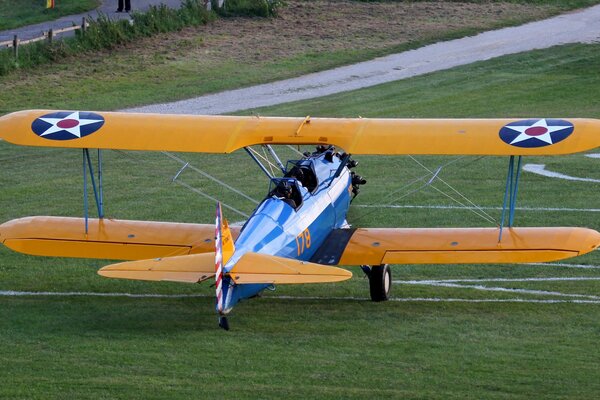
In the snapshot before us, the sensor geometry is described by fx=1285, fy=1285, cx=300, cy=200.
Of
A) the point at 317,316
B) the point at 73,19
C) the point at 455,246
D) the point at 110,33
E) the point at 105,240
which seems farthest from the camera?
the point at 73,19

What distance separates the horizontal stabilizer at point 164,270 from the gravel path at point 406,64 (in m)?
18.0

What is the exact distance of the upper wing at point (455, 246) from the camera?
42.9ft

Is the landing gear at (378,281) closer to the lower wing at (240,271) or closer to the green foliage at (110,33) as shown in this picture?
the lower wing at (240,271)

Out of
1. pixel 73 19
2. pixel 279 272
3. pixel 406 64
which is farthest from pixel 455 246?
pixel 73 19

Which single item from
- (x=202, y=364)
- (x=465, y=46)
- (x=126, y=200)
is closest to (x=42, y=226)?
(x=202, y=364)

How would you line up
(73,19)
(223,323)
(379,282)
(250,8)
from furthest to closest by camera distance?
1. (73,19)
2. (250,8)
3. (379,282)
4. (223,323)

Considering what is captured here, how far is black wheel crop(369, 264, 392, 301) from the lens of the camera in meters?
13.5

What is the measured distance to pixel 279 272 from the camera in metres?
11.5

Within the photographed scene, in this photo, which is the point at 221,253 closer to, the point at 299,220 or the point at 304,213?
the point at 299,220

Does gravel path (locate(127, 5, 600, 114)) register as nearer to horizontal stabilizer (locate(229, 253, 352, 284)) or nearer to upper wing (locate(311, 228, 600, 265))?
upper wing (locate(311, 228, 600, 265))

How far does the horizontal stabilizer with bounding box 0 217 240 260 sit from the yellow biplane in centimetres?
1

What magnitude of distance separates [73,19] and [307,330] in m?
32.0

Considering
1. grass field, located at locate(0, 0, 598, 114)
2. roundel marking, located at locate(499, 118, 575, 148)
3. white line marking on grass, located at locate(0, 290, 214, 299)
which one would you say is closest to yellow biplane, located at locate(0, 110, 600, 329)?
roundel marking, located at locate(499, 118, 575, 148)

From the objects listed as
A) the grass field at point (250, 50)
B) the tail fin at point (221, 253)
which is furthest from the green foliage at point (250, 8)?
the tail fin at point (221, 253)
